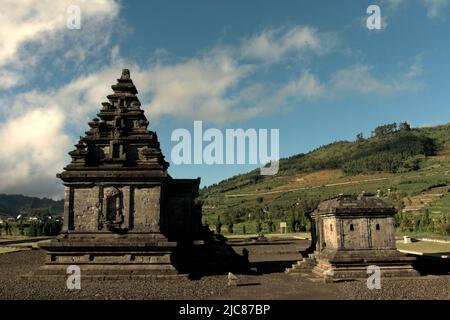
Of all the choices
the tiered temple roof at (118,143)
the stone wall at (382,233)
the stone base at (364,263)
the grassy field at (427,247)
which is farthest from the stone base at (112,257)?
the grassy field at (427,247)

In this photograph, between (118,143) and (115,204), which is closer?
(115,204)

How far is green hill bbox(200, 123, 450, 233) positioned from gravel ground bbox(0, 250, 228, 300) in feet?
182

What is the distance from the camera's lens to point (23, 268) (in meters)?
27.1

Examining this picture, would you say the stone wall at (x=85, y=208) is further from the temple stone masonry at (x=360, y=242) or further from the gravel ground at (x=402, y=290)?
the gravel ground at (x=402, y=290)

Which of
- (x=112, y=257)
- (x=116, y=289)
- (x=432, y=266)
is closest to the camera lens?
(x=116, y=289)

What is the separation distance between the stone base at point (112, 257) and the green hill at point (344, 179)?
179 feet

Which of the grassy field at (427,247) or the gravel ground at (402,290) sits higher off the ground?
the gravel ground at (402,290)

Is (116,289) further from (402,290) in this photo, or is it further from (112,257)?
(402,290)

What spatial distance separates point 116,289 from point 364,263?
40.2 feet

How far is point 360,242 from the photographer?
2134 cm

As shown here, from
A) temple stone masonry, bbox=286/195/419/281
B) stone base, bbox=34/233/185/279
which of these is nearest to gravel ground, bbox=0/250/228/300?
stone base, bbox=34/233/185/279

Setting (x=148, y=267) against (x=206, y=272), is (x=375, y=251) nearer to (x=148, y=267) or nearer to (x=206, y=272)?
(x=206, y=272)

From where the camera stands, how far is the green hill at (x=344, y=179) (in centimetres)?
9694

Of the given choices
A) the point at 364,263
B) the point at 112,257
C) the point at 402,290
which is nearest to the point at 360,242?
the point at 364,263
